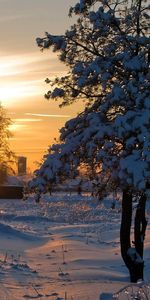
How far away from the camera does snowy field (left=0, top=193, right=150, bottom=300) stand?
39.7ft

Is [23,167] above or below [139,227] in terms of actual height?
above

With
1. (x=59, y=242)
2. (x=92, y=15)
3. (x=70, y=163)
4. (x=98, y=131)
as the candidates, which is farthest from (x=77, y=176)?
(x=59, y=242)

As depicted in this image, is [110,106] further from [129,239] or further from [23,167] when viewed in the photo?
[23,167]

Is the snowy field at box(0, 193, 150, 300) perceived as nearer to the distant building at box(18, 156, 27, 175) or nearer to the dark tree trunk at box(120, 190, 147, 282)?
the dark tree trunk at box(120, 190, 147, 282)

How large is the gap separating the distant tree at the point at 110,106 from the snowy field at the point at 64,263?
161cm

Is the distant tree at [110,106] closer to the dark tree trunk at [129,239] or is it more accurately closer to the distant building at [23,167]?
the dark tree trunk at [129,239]

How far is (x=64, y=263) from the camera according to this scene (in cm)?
1720

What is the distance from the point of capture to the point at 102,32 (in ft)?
42.6

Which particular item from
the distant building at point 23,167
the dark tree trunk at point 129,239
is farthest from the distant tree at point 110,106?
the distant building at point 23,167

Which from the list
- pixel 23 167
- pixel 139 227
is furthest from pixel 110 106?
pixel 23 167

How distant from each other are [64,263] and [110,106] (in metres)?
6.72

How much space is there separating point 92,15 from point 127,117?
9.78 ft

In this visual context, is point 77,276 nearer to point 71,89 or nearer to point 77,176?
point 77,176

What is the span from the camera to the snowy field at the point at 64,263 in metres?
12.1
